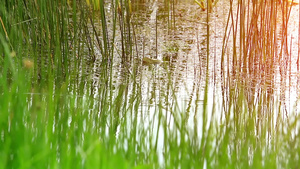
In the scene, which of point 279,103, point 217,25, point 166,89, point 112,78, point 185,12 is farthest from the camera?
point 185,12

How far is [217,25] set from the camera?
11.6 feet

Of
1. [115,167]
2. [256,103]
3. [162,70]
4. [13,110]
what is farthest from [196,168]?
[162,70]

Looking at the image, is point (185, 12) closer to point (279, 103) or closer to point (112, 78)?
point (112, 78)

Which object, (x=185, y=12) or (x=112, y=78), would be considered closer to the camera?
(x=112, y=78)

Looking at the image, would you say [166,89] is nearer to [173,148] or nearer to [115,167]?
[173,148]

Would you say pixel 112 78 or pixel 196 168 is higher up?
pixel 112 78

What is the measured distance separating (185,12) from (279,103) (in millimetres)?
2074

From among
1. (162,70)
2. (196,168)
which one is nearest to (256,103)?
(162,70)

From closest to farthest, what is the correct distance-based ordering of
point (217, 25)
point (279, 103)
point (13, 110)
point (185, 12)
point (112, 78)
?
point (13, 110) < point (279, 103) < point (112, 78) < point (217, 25) < point (185, 12)

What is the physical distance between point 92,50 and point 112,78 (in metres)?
0.33

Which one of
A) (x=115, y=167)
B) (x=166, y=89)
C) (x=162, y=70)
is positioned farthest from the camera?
(x=162, y=70)

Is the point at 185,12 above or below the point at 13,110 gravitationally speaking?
above

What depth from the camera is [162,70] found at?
100 inches

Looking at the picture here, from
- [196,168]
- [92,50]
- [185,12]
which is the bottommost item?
[196,168]
